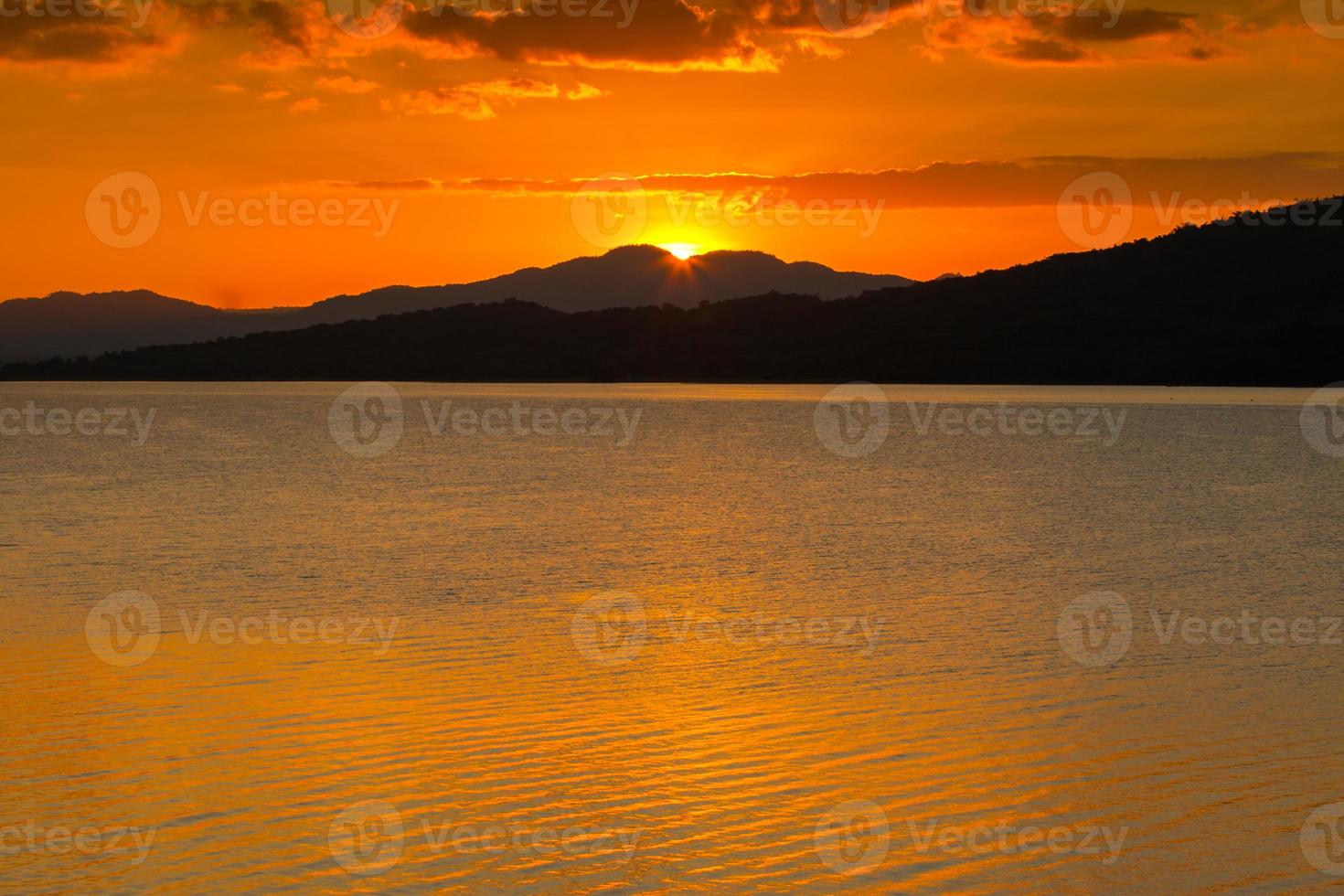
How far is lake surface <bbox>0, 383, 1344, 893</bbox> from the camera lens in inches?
438

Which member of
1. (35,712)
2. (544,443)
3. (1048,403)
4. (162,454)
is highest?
(1048,403)

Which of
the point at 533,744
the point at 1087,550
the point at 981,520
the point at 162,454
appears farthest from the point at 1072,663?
the point at 162,454

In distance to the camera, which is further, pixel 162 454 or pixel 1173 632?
pixel 162 454

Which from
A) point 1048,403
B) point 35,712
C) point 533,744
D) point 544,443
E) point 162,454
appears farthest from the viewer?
point 1048,403

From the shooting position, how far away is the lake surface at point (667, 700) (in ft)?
36.5

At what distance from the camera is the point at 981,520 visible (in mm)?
40031

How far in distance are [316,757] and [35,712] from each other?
12.3ft

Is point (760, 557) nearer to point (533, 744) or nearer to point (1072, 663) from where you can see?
point (1072, 663)

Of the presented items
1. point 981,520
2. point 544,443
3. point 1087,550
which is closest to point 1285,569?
point 1087,550

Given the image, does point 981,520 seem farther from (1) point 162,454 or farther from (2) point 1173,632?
(1) point 162,454

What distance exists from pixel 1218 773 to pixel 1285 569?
1716cm

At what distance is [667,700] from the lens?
16.2 m

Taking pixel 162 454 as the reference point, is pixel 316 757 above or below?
below

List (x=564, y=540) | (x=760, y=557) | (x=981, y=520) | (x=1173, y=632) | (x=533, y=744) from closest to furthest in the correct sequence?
1. (x=533, y=744)
2. (x=1173, y=632)
3. (x=760, y=557)
4. (x=564, y=540)
5. (x=981, y=520)
